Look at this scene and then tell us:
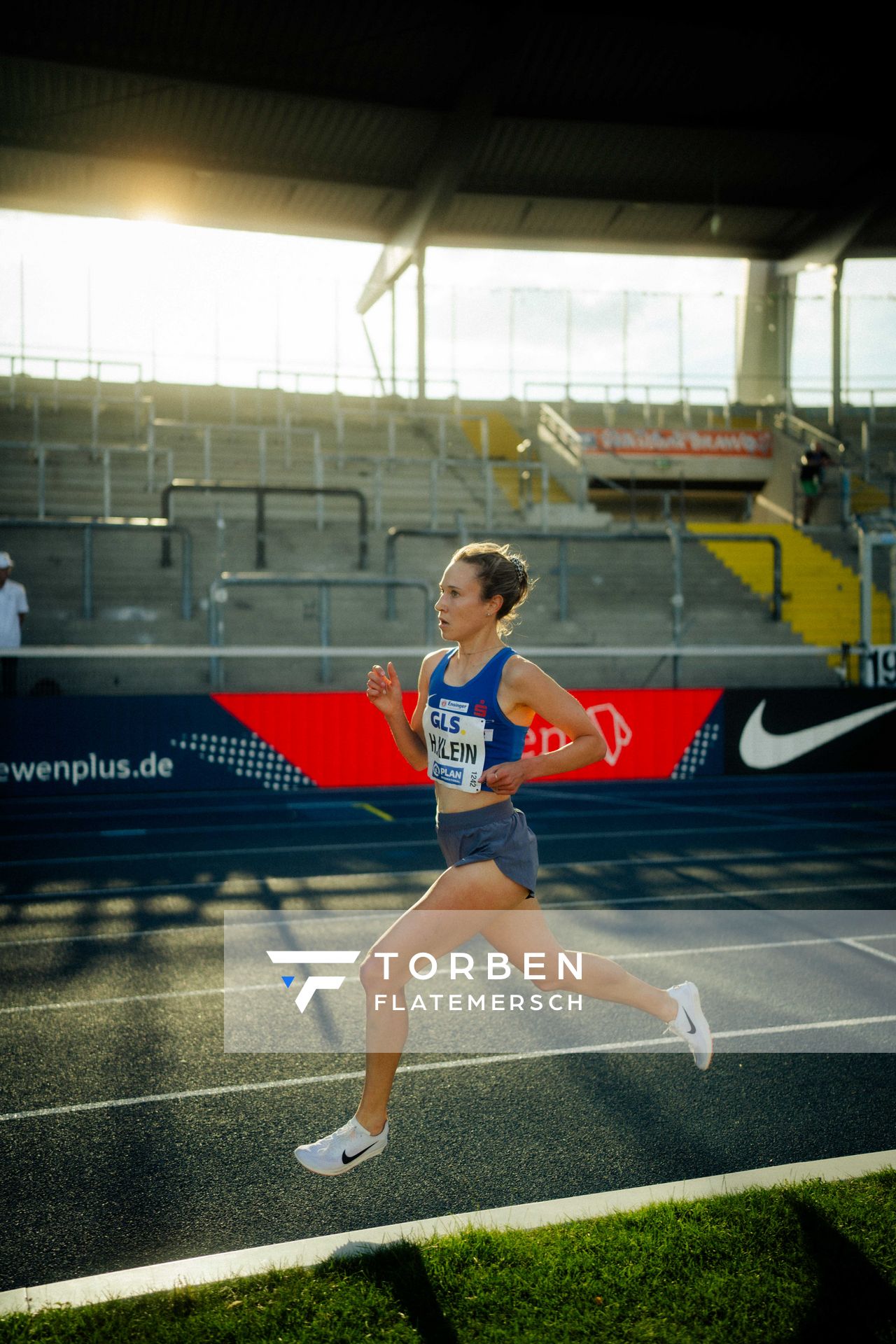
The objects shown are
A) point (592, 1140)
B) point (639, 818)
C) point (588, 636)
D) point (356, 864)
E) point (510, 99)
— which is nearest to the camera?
point (592, 1140)

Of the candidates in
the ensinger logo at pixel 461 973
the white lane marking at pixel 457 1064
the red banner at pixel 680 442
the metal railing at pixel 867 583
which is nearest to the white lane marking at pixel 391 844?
the ensinger logo at pixel 461 973

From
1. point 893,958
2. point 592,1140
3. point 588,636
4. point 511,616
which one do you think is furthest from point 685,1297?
point 588,636

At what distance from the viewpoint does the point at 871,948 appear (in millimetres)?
6137

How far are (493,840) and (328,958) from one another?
284 cm

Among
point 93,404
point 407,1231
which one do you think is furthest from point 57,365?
point 407,1231

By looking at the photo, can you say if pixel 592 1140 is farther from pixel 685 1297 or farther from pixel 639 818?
pixel 639 818

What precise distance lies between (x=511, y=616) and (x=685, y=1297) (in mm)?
2083

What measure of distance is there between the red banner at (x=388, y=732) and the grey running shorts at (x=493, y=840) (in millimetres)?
7197

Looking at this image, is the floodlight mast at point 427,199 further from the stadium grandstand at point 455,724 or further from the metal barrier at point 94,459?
the metal barrier at point 94,459

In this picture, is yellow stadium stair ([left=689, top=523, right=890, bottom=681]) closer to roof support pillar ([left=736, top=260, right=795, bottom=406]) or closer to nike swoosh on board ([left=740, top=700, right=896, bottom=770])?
nike swoosh on board ([left=740, top=700, right=896, bottom=770])

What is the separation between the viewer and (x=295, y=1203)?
128 inches

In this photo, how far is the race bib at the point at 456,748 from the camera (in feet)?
11.2

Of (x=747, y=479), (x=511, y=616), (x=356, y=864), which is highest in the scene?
(x=747, y=479)

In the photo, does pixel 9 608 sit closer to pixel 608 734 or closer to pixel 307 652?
pixel 307 652
